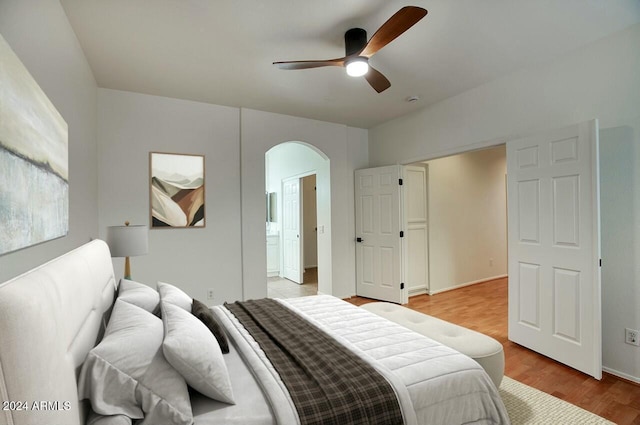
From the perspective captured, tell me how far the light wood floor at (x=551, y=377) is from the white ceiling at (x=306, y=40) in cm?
269

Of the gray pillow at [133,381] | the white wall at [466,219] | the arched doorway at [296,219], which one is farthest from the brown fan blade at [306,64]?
the white wall at [466,219]

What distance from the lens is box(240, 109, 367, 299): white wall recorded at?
4031mm

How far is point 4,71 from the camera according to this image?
1012mm

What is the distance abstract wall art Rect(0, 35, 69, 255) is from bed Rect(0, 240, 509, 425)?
0.58 feet

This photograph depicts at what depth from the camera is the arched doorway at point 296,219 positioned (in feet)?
16.1

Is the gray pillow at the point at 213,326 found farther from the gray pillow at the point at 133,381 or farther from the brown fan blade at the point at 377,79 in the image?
the brown fan blade at the point at 377,79

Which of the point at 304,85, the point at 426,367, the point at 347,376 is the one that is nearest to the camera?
the point at 347,376

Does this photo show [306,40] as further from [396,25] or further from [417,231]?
[417,231]

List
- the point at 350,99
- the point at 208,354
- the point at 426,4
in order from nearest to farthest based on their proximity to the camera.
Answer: the point at 208,354 < the point at 426,4 < the point at 350,99

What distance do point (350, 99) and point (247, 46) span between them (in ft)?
5.09

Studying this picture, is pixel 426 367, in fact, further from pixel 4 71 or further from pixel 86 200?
pixel 86 200

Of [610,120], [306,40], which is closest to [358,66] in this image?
[306,40]

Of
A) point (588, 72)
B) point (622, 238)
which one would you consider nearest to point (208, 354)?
point (622, 238)

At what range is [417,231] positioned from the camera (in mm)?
4805
